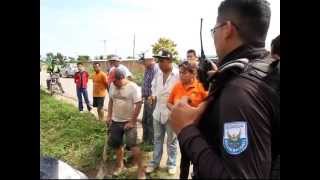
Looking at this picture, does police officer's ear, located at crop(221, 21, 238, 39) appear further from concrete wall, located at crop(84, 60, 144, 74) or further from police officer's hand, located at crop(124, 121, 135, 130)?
police officer's hand, located at crop(124, 121, 135, 130)

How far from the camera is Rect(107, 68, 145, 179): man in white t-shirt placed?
1.61 m

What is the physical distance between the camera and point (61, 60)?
1.57m

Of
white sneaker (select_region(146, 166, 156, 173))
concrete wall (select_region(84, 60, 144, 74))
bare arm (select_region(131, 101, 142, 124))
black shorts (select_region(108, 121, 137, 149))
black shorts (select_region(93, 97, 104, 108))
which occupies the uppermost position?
concrete wall (select_region(84, 60, 144, 74))

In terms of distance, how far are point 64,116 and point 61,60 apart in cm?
22

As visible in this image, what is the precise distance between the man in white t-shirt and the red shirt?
0.36 ft

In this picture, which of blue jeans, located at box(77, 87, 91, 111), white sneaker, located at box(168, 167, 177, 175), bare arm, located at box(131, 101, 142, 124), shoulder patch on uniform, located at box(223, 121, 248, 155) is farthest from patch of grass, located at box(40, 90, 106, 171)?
shoulder patch on uniform, located at box(223, 121, 248, 155)

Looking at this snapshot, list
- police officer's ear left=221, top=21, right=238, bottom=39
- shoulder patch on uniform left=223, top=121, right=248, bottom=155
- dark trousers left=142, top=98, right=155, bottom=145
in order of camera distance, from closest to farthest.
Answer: shoulder patch on uniform left=223, top=121, right=248, bottom=155 → police officer's ear left=221, top=21, right=238, bottom=39 → dark trousers left=142, top=98, right=155, bottom=145

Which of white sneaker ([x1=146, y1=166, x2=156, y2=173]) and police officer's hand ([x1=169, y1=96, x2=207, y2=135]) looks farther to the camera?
white sneaker ([x1=146, y1=166, x2=156, y2=173])

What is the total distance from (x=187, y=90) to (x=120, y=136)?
37 cm

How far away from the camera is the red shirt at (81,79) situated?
1.61 meters

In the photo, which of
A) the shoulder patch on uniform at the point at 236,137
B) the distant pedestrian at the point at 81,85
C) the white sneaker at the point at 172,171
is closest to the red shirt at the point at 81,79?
the distant pedestrian at the point at 81,85
